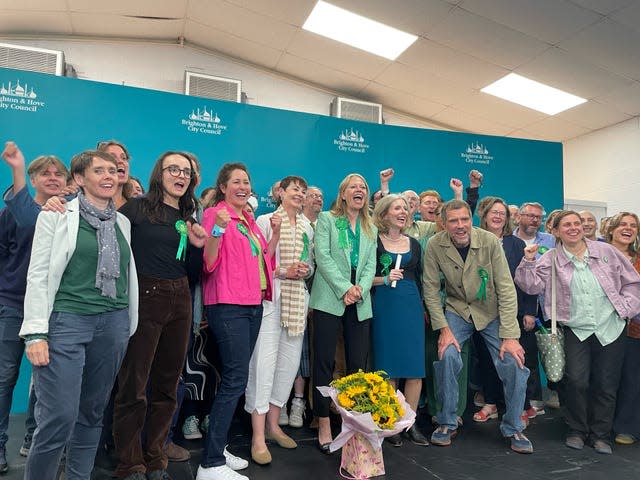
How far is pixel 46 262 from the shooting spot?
5.58 feet

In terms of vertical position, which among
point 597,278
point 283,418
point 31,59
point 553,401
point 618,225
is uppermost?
point 31,59

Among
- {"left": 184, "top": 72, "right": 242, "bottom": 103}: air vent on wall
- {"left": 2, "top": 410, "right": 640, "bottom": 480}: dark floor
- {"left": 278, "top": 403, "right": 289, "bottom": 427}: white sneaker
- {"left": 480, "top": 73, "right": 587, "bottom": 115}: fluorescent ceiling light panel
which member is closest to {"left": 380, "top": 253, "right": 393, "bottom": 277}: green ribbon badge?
{"left": 2, "top": 410, "right": 640, "bottom": 480}: dark floor

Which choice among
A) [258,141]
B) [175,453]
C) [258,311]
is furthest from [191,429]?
[258,141]

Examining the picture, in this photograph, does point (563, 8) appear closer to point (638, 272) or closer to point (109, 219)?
point (638, 272)

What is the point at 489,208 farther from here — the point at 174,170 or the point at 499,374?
the point at 174,170

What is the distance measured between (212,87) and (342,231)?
4165 millimetres

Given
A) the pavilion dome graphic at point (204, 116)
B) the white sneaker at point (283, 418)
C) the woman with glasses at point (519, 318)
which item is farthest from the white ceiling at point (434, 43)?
the white sneaker at point (283, 418)

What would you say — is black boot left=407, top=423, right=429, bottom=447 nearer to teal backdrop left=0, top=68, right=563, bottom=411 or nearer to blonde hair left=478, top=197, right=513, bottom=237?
blonde hair left=478, top=197, right=513, bottom=237

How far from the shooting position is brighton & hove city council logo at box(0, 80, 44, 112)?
3729 mm

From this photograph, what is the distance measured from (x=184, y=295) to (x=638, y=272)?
3044 millimetres

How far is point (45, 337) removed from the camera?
65.2 inches

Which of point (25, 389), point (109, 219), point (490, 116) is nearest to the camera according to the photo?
point (109, 219)

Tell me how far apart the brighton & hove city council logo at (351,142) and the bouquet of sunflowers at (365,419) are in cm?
283

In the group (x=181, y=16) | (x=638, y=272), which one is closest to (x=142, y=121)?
(x=181, y=16)
